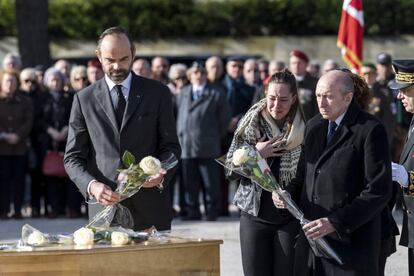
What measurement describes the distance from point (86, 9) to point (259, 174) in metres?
19.9

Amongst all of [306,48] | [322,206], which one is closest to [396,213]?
[322,206]

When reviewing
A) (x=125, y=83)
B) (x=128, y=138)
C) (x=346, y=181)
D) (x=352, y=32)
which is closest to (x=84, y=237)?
(x=128, y=138)

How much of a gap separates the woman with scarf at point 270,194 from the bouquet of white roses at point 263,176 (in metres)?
0.50

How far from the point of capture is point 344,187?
704 cm

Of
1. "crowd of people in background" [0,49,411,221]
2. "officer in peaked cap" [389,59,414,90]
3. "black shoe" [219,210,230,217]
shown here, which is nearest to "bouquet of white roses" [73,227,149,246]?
"officer in peaked cap" [389,59,414,90]

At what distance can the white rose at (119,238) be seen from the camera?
6594mm

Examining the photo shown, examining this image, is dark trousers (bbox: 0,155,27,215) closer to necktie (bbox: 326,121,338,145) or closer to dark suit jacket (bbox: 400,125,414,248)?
dark suit jacket (bbox: 400,125,414,248)

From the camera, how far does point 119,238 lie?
6.62 m

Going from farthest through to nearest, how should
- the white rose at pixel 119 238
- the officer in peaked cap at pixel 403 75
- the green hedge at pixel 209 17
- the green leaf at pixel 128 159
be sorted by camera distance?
the green hedge at pixel 209 17
the officer in peaked cap at pixel 403 75
the green leaf at pixel 128 159
the white rose at pixel 119 238

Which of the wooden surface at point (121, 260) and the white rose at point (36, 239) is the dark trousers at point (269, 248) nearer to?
the wooden surface at point (121, 260)

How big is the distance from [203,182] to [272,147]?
7.42 meters

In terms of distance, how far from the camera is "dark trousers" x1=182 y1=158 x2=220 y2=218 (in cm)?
1508

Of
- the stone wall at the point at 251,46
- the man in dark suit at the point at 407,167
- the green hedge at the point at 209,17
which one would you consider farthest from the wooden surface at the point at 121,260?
the green hedge at the point at 209,17

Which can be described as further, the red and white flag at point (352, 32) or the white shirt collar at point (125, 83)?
the red and white flag at point (352, 32)
